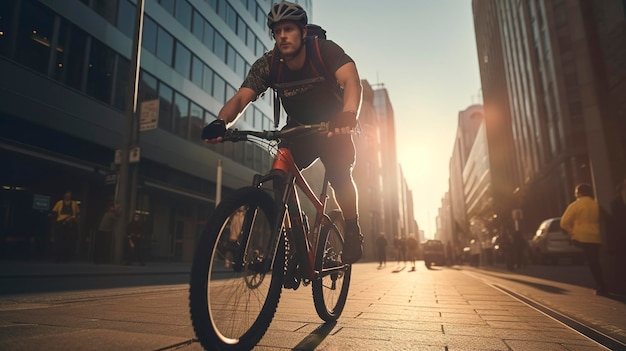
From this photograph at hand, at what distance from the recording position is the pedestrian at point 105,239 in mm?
11148

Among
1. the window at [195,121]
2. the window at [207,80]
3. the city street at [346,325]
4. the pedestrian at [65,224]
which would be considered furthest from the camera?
the window at [207,80]

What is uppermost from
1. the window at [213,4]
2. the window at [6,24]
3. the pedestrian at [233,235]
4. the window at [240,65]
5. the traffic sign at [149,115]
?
the window at [213,4]

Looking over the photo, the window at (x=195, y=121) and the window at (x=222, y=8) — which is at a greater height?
the window at (x=222, y=8)

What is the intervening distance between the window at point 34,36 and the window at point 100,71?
5.44 ft

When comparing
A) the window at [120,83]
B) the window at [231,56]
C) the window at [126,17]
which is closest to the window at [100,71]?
the window at [120,83]

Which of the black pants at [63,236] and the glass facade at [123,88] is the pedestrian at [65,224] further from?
the glass facade at [123,88]

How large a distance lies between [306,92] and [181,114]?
1777 cm

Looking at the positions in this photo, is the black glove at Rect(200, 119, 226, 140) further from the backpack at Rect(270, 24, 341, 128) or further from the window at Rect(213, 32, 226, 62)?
the window at Rect(213, 32, 226, 62)

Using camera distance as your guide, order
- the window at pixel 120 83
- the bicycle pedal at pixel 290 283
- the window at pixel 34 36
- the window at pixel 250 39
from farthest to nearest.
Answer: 1. the window at pixel 250 39
2. the window at pixel 120 83
3. the window at pixel 34 36
4. the bicycle pedal at pixel 290 283

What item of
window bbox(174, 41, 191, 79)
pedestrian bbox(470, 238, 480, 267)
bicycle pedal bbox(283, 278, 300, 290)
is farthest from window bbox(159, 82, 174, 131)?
pedestrian bbox(470, 238, 480, 267)

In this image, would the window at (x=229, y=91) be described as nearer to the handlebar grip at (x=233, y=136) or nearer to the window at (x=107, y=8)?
the window at (x=107, y=8)

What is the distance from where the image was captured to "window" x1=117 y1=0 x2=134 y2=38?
50.6 feet

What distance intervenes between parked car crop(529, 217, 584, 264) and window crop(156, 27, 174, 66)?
57.2ft

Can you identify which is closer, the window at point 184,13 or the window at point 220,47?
the window at point 184,13
